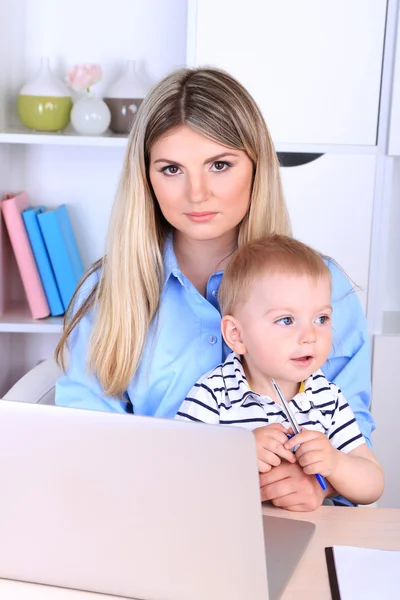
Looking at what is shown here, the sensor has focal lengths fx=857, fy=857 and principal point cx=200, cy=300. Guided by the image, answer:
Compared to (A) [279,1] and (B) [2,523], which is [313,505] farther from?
(A) [279,1]

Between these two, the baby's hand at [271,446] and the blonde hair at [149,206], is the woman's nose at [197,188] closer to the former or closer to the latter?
the blonde hair at [149,206]

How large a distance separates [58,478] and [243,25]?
5.44ft

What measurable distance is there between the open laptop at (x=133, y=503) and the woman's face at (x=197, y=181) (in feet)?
2.37

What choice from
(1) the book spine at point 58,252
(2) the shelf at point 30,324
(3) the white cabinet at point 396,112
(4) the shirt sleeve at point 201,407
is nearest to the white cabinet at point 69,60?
(2) the shelf at point 30,324

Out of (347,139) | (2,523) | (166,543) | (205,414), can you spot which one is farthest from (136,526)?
(347,139)

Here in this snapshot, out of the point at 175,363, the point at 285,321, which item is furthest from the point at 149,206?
the point at 285,321

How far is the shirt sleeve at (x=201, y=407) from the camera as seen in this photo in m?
1.37

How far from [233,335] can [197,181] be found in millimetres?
306

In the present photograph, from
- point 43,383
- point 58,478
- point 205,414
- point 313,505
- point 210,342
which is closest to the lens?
point 58,478

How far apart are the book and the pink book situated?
162cm

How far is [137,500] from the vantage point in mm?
887

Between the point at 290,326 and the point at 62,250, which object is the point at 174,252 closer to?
the point at 290,326

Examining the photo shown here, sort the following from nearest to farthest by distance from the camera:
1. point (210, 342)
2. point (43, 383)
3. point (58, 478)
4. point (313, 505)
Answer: point (58, 478)
point (313, 505)
point (210, 342)
point (43, 383)

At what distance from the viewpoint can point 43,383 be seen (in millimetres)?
1781
